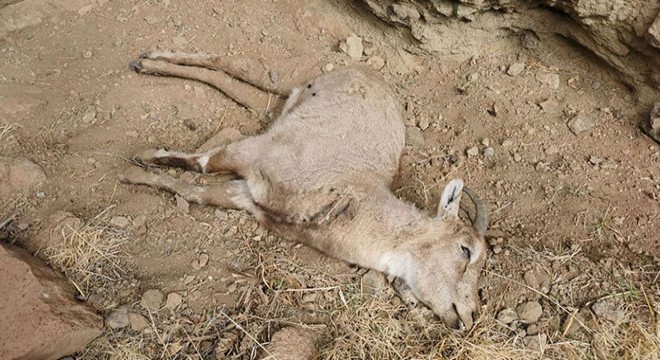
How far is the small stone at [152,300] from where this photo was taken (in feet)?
12.4

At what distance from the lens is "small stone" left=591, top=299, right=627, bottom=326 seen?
3.86 metres

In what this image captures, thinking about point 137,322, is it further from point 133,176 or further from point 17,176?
point 17,176

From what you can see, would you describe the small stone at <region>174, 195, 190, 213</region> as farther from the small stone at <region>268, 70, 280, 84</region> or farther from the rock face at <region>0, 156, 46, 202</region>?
the small stone at <region>268, 70, 280, 84</region>

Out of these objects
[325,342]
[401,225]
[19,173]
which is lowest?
[325,342]

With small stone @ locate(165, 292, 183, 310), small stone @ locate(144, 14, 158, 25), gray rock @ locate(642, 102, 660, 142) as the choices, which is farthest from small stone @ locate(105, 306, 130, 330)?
gray rock @ locate(642, 102, 660, 142)

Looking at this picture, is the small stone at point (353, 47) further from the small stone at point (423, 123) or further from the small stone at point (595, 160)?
the small stone at point (595, 160)

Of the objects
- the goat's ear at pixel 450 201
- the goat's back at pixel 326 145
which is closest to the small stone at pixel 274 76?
the goat's back at pixel 326 145

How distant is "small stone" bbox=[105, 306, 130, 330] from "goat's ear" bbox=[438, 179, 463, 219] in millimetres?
2266

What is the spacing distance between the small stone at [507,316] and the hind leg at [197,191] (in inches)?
76.2

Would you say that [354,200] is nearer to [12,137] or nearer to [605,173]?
[605,173]

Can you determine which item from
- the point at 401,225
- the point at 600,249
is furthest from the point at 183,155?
the point at 600,249

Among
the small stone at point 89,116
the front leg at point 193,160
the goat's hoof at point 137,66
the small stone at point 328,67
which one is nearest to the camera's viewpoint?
the front leg at point 193,160

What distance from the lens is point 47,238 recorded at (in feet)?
13.0

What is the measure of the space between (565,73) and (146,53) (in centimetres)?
366
